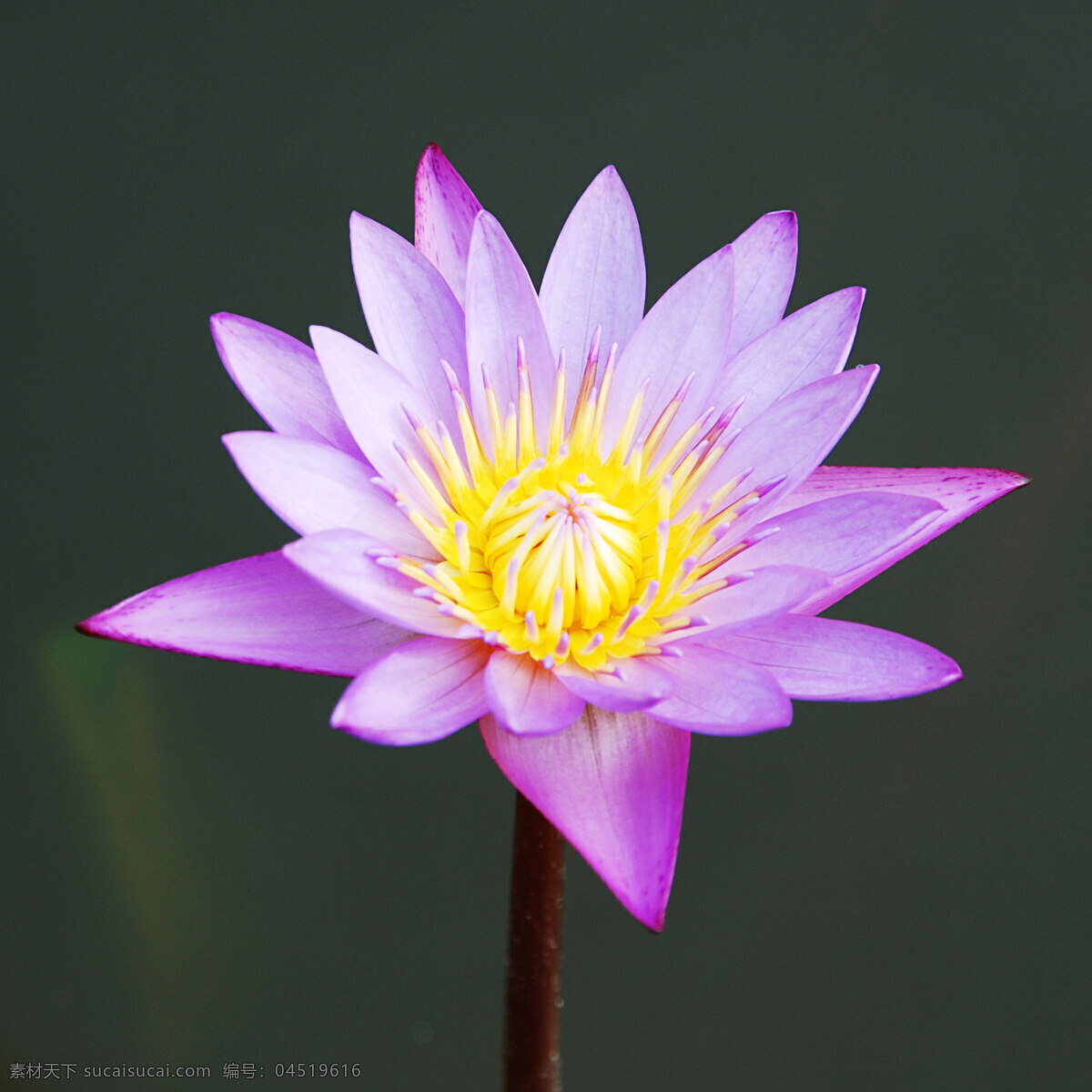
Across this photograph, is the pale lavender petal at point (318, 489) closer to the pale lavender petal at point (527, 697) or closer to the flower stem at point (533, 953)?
the pale lavender petal at point (527, 697)

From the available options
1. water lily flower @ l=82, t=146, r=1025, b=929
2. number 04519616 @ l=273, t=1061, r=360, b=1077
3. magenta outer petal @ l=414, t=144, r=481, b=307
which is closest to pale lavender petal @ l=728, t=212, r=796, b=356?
water lily flower @ l=82, t=146, r=1025, b=929

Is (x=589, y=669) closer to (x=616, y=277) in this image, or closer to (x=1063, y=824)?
(x=616, y=277)

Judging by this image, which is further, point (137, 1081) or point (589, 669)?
point (137, 1081)

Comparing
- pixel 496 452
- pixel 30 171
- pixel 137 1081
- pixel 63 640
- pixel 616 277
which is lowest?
pixel 137 1081

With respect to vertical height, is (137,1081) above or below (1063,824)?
below

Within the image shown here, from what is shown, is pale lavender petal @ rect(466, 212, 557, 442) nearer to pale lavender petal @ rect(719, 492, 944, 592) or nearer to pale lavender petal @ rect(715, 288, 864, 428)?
pale lavender petal @ rect(715, 288, 864, 428)

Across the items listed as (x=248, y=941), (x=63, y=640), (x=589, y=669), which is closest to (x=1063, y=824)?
(x=589, y=669)

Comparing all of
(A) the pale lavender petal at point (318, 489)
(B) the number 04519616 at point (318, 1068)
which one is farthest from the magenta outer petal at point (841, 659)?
(B) the number 04519616 at point (318, 1068)

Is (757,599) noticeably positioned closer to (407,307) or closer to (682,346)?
(682,346)
